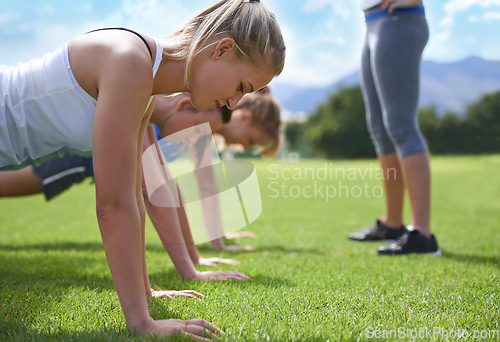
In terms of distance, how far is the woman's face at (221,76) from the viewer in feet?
A: 5.41

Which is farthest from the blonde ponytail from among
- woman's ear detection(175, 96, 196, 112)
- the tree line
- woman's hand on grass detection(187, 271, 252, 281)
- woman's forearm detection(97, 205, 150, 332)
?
the tree line

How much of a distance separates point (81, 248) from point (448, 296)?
105 inches

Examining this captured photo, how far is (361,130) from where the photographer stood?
57312 millimetres

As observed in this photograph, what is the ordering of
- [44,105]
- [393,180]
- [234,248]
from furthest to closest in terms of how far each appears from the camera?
[393,180], [234,248], [44,105]

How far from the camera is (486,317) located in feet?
5.40

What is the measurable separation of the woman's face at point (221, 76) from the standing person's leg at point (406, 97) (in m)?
1.89

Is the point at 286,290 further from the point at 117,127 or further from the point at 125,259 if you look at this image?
the point at 117,127

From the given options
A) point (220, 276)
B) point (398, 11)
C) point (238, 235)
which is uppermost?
point (398, 11)

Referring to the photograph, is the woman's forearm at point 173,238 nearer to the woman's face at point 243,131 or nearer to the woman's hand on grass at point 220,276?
the woman's hand on grass at point 220,276

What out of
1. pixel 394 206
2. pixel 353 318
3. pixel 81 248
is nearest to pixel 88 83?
pixel 353 318

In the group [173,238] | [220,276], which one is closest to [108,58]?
[173,238]

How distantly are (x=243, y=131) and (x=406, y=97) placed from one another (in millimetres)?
1662

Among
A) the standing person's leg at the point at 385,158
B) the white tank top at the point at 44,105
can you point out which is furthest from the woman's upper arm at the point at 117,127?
the standing person's leg at the point at 385,158

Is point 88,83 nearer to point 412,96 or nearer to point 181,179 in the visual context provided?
point 181,179
